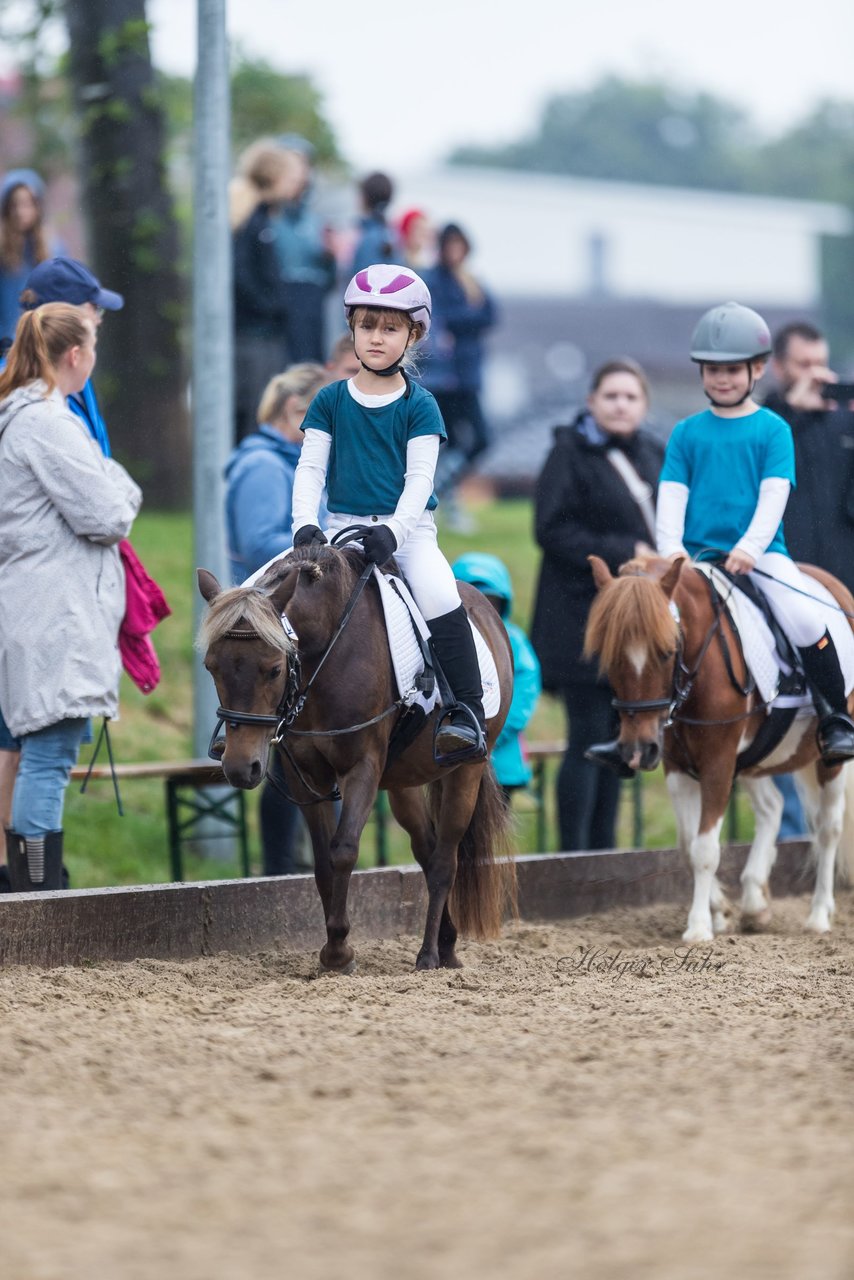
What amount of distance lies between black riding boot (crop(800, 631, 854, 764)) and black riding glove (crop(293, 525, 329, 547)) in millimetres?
2852

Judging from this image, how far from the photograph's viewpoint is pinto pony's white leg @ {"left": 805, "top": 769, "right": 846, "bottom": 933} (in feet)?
Answer: 28.9

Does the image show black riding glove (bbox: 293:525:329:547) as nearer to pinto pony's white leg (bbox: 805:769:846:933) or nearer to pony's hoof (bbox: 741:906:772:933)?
pony's hoof (bbox: 741:906:772:933)

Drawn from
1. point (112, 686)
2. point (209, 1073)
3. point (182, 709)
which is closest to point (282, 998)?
point (209, 1073)

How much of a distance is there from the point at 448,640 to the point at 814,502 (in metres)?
3.89

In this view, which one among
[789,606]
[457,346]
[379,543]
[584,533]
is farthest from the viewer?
[457,346]

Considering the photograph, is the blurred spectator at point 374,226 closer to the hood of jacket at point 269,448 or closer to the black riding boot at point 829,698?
the hood of jacket at point 269,448

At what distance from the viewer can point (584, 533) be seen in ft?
30.9

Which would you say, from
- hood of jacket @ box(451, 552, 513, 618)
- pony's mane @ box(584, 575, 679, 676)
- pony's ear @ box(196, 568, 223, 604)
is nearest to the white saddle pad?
pony's mane @ box(584, 575, 679, 676)

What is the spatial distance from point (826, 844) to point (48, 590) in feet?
13.5

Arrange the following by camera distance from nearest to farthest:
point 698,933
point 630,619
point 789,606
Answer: point 630,619 < point 698,933 < point 789,606

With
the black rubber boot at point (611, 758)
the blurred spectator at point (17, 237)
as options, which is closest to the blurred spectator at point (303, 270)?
the blurred spectator at point (17, 237)

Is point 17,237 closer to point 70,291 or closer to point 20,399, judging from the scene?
point 70,291

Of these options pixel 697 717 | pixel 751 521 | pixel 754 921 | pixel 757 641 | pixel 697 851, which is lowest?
pixel 754 921

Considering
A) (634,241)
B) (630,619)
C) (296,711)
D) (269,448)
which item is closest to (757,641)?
(630,619)
